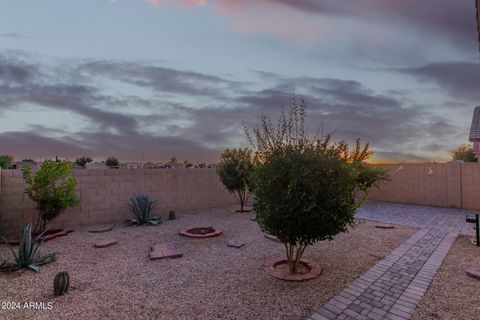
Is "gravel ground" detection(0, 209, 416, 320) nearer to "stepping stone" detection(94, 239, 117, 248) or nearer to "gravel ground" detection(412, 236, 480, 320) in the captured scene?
"stepping stone" detection(94, 239, 117, 248)

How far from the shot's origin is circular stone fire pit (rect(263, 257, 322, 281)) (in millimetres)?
4105

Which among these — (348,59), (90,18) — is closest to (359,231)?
(348,59)

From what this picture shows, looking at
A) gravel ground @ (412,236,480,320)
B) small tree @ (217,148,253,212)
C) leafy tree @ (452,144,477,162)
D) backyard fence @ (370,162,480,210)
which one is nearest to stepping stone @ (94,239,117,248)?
small tree @ (217,148,253,212)

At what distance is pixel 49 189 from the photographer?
6.47 m

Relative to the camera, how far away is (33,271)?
14.6 ft

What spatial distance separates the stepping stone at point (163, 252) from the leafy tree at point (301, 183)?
211 centimetres

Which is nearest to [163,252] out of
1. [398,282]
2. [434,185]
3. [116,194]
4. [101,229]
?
[101,229]

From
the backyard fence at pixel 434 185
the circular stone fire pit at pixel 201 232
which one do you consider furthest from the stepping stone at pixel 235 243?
the backyard fence at pixel 434 185

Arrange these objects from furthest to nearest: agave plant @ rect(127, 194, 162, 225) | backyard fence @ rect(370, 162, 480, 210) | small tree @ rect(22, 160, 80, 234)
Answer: backyard fence @ rect(370, 162, 480, 210), agave plant @ rect(127, 194, 162, 225), small tree @ rect(22, 160, 80, 234)

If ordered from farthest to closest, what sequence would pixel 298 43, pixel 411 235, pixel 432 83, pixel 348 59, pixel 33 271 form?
1. pixel 432 83
2. pixel 348 59
3. pixel 298 43
4. pixel 411 235
5. pixel 33 271

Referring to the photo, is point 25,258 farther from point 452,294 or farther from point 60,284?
point 452,294

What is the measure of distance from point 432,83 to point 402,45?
2374 mm

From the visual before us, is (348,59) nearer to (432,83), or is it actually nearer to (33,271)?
(432,83)

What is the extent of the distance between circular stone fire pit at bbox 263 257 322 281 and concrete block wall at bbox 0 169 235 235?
5.91 metres
